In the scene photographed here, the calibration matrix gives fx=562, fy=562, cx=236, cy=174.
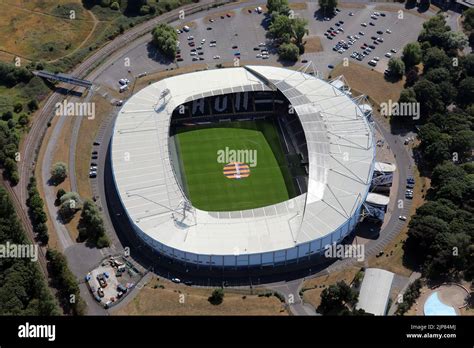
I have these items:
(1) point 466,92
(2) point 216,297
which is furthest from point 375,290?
(1) point 466,92

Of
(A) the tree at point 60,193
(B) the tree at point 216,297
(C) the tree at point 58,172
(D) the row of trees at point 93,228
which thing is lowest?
(B) the tree at point 216,297

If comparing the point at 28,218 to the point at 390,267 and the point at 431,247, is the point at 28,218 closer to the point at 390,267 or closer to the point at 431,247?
the point at 390,267

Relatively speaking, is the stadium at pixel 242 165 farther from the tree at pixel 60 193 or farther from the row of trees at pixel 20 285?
the row of trees at pixel 20 285

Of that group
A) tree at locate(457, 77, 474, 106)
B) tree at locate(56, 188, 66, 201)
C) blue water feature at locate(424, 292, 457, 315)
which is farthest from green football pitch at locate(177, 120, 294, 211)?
tree at locate(457, 77, 474, 106)

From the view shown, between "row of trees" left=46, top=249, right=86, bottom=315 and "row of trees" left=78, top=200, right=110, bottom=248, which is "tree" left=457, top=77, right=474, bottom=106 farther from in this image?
"row of trees" left=46, top=249, right=86, bottom=315

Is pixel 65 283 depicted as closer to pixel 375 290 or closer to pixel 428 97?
pixel 375 290

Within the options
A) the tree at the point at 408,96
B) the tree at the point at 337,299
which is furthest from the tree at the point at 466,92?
the tree at the point at 337,299
